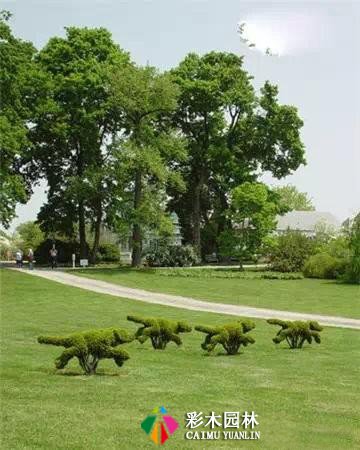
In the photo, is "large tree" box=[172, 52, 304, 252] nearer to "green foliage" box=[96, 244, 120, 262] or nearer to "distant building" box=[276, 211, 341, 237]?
"green foliage" box=[96, 244, 120, 262]

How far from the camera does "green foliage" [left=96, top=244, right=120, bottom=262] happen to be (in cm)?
5150

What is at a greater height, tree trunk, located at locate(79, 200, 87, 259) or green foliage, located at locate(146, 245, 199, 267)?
tree trunk, located at locate(79, 200, 87, 259)

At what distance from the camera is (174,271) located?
124 feet

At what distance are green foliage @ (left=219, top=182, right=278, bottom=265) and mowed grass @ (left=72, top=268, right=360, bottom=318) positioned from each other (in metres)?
6.47

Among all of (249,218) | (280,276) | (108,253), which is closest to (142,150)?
(249,218)

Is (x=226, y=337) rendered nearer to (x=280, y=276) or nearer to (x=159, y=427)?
(x=159, y=427)

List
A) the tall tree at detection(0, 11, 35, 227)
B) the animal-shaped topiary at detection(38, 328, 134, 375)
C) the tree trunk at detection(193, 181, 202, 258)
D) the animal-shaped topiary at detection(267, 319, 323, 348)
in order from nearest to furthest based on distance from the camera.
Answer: the animal-shaped topiary at detection(38, 328, 134, 375) → the animal-shaped topiary at detection(267, 319, 323, 348) → the tall tree at detection(0, 11, 35, 227) → the tree trunk at detection(193, 181, 202, 258)

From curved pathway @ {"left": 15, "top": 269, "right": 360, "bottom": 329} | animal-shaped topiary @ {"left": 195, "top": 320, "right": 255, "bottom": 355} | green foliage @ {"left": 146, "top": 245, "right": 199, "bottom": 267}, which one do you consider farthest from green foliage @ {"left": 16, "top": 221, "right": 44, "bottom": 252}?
animal-shaped topiary @ {"left": 195, "top": 320, "right": 255, "bottom": 355}

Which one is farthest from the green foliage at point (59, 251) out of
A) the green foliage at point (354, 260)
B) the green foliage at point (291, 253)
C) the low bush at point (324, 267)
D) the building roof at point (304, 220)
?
the building roof at point (304, 220)

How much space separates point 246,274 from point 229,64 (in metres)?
16.9

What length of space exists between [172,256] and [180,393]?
116 feet

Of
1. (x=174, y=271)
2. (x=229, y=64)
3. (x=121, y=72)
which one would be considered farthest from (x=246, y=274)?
(x=229, y=64)

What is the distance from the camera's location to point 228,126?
162 ft

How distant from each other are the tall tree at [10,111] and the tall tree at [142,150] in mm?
5953
